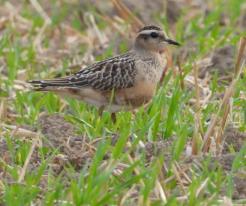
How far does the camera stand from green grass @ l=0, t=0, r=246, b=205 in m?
6.62

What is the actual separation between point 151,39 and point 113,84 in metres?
0.77

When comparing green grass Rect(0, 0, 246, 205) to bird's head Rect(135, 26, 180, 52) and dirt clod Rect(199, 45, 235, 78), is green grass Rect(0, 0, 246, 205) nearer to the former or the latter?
dirt clod Rect(199, 45, 235, 78)

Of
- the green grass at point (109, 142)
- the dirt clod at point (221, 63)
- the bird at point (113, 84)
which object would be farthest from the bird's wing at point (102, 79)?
the dirt clod at point (221, 63)

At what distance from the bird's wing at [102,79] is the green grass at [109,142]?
28 centimetres

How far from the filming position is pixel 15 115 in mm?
9586

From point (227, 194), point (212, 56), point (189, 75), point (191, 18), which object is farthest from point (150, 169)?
point (191, 18)

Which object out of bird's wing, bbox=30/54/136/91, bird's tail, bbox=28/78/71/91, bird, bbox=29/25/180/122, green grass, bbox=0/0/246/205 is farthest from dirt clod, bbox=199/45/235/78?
bird's tail, bbox=28/78/71/91

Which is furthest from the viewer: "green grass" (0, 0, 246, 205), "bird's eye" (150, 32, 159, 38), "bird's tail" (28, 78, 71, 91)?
"bird's eye" (150, 32, 159, 38)

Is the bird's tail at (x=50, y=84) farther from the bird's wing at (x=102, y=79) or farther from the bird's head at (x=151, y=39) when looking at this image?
the bird's head at (x=151, y=39)

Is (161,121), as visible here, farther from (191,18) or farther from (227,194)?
(191,18)

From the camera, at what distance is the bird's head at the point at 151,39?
9750 mm

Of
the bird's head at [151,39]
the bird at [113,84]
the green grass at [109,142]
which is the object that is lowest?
the green grass at [109,142]

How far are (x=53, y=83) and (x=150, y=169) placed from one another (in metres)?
2.65

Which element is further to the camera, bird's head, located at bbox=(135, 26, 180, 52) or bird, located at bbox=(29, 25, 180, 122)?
bird's head, located at bbox=(135, 26, 180, 52)
